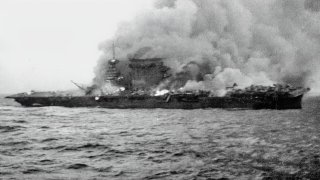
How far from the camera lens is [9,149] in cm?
1648

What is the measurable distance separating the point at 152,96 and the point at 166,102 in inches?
91.8

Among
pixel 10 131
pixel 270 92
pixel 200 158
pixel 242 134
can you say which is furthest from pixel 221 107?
pixel 200 158

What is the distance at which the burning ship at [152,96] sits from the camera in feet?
145

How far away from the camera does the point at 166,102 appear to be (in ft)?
161

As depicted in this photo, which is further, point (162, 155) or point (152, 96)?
point (152, 96)

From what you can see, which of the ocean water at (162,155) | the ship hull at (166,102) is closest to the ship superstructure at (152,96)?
the ship hull at (166,102)

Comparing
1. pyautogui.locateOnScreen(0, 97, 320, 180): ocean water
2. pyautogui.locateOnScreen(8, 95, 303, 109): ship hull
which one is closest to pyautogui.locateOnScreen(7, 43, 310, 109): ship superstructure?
pyautogui.locateOnScreen(8, 95, 303, 109): ship hull

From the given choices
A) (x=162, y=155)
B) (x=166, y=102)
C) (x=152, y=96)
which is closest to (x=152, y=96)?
(x=152, y=96)

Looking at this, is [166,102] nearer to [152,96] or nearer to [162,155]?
[152,96]

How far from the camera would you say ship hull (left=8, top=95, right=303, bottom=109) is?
4403 cm

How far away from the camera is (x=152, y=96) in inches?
1959

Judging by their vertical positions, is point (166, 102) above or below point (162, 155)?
above

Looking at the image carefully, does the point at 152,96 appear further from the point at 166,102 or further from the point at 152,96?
the point at 166,102

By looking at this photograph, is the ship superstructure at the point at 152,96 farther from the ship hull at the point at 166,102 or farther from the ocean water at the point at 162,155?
the ocean water at the point at 162,155
